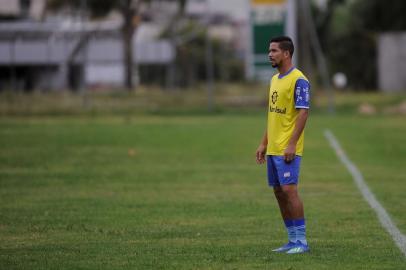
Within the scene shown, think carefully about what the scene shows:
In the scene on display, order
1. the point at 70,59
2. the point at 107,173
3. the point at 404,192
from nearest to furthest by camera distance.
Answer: the point at 404,192
the point at 107,173
the point at 70,59

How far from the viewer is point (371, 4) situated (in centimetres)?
6531

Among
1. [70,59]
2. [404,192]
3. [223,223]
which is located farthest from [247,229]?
[70,59]

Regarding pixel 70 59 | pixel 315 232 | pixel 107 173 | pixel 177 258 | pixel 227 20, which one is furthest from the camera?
pixel 227 20

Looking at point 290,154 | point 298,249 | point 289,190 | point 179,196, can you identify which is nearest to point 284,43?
point 290,154

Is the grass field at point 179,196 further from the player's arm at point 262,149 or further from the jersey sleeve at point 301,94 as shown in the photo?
the jersey sleeve at point 301,94

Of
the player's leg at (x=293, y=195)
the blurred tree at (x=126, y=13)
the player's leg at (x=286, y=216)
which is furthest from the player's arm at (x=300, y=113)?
the blurred tree at (x=126, y=13)

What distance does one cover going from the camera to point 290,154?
32.6ft

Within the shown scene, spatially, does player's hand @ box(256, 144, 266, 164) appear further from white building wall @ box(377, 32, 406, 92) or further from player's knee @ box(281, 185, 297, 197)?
white building wall @ box(377, 32, 406, 92)

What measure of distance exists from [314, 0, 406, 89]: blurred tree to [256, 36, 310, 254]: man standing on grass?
174ft

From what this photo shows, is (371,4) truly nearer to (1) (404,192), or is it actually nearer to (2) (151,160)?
(2) (151,160)

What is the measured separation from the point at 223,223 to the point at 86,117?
93.7ft

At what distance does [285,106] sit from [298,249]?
1.40 metres

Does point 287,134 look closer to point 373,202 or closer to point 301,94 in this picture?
point 301,94

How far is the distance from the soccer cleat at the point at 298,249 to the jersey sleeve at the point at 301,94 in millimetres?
1355
